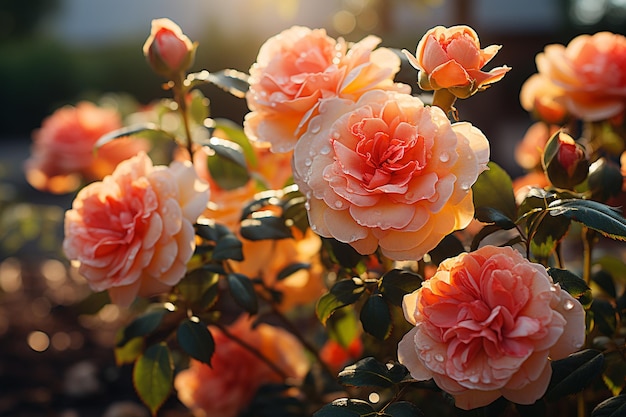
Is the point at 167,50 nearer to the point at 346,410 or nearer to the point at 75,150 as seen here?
the point at 346,410

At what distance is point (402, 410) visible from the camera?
0.66 metres

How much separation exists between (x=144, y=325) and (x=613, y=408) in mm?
504

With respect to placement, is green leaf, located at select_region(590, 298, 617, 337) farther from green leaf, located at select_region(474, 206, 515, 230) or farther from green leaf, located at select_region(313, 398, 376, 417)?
green leaf, located at select_region(313, 398, 376, 417)

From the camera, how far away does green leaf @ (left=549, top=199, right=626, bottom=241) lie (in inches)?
25.3

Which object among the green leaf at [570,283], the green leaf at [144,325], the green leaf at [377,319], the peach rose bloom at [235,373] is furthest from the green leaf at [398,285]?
the peach rose bloom at [235,373]

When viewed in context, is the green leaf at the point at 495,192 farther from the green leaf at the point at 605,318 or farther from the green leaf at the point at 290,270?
the green leaf at the point at 290,270

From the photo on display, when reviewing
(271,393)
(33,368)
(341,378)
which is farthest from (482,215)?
(33,368)

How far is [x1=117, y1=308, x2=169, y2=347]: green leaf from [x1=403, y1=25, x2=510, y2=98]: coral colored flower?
Answer: 1.34 ft

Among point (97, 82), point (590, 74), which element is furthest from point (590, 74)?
point (97, 82)

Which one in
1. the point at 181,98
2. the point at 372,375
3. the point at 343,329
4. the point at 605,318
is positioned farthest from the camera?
the point at 343,329

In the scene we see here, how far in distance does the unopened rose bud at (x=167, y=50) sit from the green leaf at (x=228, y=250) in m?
0.21

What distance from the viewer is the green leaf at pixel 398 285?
731mm

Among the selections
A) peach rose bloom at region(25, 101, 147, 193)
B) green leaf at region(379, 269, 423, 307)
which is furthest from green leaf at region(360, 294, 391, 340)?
peach rose bloom at region(25, 101, 147, 193)

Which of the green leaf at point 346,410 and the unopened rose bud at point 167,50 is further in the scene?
the unopened rose bud at point 167,50
